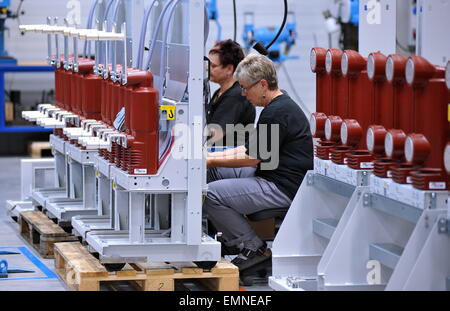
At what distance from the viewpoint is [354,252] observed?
4844 mm

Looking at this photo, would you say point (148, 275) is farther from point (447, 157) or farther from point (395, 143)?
point (447, 157)

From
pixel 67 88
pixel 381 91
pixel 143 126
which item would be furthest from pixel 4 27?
pixel 381 91

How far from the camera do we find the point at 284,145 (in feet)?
20.4

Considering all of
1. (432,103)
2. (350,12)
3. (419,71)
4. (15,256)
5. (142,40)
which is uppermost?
(350,12)

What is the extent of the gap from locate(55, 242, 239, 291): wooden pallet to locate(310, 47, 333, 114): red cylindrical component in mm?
1110

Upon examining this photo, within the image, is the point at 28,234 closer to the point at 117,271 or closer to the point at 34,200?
the point at 34,200

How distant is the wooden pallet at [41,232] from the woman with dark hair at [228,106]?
1.30 m

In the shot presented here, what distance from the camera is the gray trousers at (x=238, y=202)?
626cm

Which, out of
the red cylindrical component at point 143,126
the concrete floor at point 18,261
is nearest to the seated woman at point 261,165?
Answer: the concrete floor at point 18,261

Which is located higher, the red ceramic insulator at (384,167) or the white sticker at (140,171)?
the red ceramic insulator at (384,167)

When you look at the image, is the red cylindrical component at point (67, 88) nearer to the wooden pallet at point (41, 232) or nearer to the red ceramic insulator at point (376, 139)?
the wooden pallet at point (41, 232)

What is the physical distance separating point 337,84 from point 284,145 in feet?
2.90

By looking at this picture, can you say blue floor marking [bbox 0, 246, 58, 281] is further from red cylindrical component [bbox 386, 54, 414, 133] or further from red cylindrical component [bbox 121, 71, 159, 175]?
red cylindrical component [bbox 386, 54, 414, 133]
